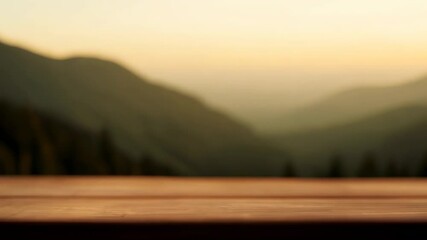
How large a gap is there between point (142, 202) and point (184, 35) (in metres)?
0.18

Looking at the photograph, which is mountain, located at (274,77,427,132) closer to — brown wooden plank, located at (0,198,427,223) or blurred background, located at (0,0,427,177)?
blurred background, located at (0,0,427,177)

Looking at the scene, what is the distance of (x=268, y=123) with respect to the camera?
0.60 metres

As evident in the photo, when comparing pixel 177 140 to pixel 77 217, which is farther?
pixel 177 140

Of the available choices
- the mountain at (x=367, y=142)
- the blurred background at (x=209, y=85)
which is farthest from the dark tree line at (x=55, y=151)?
the mountain at (x=367, y=142)

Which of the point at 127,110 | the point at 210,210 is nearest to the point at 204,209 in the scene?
the point at 210,210

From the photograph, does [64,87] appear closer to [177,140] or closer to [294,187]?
[177,140]

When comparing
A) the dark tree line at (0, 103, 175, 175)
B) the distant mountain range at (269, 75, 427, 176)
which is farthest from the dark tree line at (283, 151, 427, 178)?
the dark tree line at (0, 103, 175, 175)

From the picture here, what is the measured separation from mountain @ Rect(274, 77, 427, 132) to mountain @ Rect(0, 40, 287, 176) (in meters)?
0.04

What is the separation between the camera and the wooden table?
0.45 m

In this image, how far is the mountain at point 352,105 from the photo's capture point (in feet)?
1.96

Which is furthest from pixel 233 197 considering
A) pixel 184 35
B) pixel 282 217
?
pixel 184 35

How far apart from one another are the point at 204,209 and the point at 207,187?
2.6 inches

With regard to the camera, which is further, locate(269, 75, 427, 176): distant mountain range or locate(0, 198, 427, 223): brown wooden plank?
locate(269, 75, 427, 176): distant mountain range

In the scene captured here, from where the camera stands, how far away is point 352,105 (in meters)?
0.60
